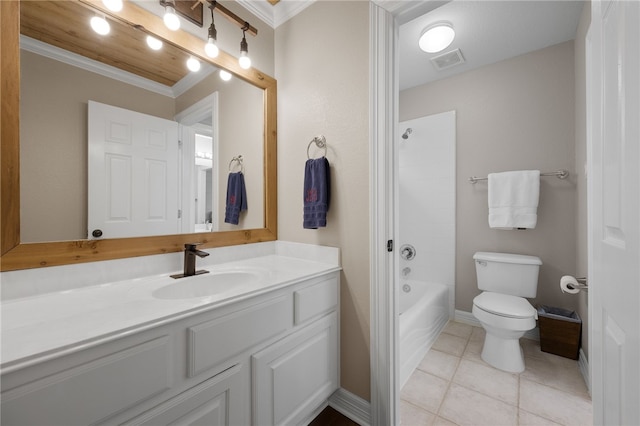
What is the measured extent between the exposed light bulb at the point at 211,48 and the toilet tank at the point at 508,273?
252 centimetres

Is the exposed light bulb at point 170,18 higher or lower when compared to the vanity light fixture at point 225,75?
higher

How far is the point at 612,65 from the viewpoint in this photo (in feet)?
2.09

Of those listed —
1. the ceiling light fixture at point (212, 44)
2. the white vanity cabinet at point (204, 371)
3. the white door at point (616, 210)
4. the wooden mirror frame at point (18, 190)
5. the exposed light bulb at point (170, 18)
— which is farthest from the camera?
the ceiling light fixture at point (212, 44)

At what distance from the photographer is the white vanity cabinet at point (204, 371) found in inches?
24.3

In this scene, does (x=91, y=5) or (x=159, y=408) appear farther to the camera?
(x=91, y=5)

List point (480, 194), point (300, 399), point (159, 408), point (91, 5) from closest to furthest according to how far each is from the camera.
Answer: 1. point (159, 408)
2. point (91, 5)
3. point (300, 399)
4. point (480, 194)

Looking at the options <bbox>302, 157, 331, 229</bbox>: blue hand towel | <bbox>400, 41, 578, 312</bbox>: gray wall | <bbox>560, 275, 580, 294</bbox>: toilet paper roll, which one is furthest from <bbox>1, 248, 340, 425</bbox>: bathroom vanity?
<bbox>400, 41, 578, 312</bbox>: gray wall

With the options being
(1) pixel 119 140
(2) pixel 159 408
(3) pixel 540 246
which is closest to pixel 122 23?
(1) pixel 119 140

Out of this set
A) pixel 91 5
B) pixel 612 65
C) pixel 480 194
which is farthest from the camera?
pixel 480 194

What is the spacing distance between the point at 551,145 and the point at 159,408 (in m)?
2.98

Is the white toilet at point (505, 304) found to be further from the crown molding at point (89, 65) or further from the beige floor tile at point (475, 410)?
the crown molding at point (89, 65)

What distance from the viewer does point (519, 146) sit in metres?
2.29

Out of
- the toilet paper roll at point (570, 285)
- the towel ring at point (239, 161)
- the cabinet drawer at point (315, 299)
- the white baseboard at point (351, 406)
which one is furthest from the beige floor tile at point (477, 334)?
the towel ring at point (239, 161)

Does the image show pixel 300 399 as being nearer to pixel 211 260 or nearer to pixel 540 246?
pixel 211 260
